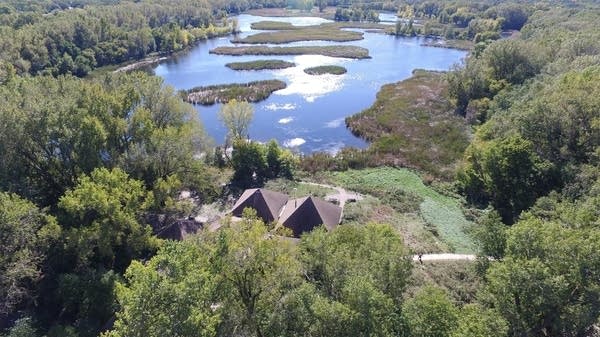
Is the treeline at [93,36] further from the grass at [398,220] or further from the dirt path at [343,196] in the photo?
the grass at [398,220]

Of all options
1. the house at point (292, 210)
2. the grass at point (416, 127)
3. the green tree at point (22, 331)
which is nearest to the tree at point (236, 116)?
the house at point (292, 210)

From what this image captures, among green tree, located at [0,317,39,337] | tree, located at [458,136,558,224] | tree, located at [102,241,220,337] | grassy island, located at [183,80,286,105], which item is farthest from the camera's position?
grassy island, located at [183,80,286,105]

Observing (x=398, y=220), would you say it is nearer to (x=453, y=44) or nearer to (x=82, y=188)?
(x=82, y=188)

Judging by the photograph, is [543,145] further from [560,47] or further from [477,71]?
[560,47]

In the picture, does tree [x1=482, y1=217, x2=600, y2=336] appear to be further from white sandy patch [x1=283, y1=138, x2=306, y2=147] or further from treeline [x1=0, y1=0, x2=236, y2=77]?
treeline [x1=0, y1=0, x2=236, y2=77]

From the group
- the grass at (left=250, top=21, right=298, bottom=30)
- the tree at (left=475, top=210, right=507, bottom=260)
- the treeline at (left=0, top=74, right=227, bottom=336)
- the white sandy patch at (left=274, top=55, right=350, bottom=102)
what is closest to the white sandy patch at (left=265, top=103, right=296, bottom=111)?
the white sandy patch at (left=274, top=55, right=350, bottom=102)

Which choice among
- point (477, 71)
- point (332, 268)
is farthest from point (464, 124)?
point (332, 268)

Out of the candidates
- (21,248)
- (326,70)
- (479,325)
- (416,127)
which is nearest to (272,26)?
(326,70)
